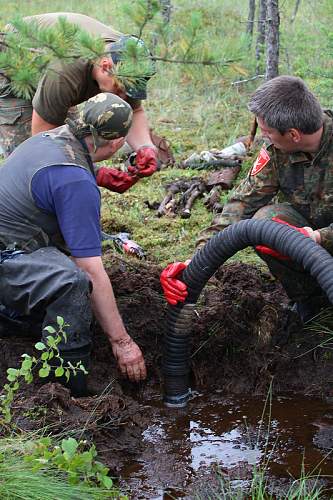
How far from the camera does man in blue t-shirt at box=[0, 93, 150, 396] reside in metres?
3.75

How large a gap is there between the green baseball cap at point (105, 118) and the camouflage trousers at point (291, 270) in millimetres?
1156

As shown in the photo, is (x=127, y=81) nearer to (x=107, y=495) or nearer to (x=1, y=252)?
(x=1, y=252)

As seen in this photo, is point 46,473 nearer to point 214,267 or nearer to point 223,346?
point 214,267

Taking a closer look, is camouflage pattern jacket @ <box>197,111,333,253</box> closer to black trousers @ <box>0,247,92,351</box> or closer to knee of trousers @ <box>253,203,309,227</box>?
knee of trousers @ <box>253,203,309,227</box>

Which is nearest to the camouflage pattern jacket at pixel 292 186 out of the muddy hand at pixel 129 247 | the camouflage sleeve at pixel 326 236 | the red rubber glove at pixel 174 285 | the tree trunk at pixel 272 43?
the camouflage sleeve at pixel 326 236

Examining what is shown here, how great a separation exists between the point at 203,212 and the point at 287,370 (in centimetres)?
247

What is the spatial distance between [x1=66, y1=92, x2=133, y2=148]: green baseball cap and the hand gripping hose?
2.60 feet

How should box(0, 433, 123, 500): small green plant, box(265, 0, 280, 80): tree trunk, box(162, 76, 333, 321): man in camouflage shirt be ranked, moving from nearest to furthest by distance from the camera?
box(0, 433, 123, 500): small green plant, box(162, 76, 333, 321): man in camouflage shirt, box(265, 0, 280, 80): tree trunk

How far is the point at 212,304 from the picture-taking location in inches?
185

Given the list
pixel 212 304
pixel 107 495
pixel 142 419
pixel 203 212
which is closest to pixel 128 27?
pixel 203 212

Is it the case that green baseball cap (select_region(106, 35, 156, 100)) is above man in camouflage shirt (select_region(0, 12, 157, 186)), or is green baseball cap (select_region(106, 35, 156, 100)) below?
above

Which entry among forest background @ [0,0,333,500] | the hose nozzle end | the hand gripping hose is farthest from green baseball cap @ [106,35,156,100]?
the hose nozzle end

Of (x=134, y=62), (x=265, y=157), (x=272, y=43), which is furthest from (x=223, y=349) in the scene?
(x=272, y=43)

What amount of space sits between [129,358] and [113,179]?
1369 mm
